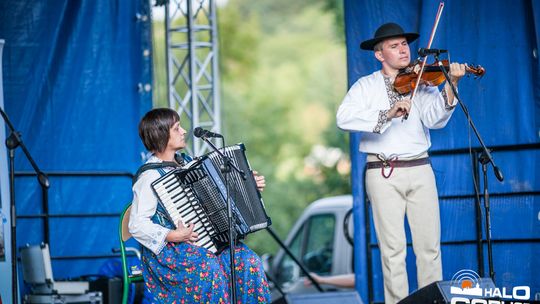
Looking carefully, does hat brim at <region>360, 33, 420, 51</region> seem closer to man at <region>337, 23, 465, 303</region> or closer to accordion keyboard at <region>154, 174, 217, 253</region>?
man at <region>337, 23, 465, 303</region>

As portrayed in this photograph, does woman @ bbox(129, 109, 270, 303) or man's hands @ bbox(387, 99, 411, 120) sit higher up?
man's hands @ bbox(387, 99, 411, 120)

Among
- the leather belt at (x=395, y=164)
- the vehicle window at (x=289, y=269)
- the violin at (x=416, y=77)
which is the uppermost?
the violin at (x=416, y=77)

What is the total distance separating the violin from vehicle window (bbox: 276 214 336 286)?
3303 millimetres

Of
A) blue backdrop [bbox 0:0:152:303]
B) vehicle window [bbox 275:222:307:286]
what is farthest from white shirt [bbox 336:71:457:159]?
vehicle window [bbox 275:222:307:286]

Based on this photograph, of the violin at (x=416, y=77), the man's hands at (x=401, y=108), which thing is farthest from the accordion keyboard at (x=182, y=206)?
the violin at (x=416, y=77)

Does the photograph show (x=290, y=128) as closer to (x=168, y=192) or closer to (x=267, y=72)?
(x=267, y=72)

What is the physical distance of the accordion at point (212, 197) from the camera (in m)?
4.68

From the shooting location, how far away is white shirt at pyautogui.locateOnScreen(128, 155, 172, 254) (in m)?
4.73

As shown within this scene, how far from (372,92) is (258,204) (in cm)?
110

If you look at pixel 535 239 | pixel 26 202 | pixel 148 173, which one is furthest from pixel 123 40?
pixel 535 239

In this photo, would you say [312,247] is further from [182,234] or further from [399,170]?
[182,234]

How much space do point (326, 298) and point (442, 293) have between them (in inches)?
52.2

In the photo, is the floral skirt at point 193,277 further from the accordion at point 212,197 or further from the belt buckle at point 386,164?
the belt buckle at point 386,164

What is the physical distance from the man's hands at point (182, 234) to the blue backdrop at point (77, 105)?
6.94 ft
